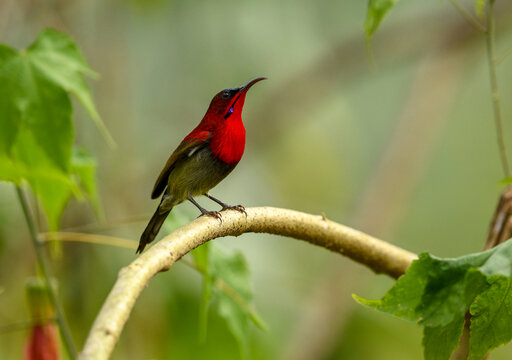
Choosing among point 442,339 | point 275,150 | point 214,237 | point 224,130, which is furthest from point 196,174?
point 275,150

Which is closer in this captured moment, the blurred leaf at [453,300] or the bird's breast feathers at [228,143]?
the blurred leaf at [453,300]

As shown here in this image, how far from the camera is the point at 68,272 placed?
403cm

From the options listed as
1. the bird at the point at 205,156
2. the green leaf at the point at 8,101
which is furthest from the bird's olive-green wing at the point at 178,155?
the green leaf at the point at 8,101

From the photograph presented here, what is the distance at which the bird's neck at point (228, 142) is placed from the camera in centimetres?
216

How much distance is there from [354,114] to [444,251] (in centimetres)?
194

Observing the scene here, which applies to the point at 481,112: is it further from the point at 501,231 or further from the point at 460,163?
the point at 501,231

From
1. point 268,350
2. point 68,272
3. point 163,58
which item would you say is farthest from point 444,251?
point 68,272

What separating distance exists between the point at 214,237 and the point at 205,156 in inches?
33.5

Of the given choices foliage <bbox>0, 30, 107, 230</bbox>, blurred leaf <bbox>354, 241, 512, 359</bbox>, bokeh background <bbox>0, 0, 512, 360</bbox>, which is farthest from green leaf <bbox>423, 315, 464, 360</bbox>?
bokeh background <bbox>0, 0, 512, 360</bbox>

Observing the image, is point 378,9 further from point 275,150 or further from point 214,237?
point 275,150

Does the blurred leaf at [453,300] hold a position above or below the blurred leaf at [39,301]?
above

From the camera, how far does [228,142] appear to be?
2.17 m

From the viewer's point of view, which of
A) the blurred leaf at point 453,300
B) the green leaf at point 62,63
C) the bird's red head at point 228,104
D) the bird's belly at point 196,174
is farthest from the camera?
the bird's belly at point 196,174

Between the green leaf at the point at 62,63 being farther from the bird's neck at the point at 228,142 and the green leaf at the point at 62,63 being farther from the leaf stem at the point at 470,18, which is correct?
the leaf stem at the point at 470,18
